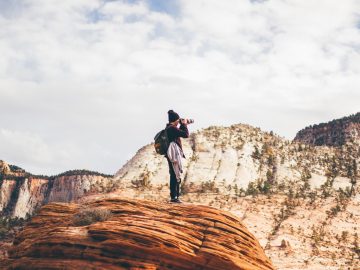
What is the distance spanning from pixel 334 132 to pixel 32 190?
2819 inches

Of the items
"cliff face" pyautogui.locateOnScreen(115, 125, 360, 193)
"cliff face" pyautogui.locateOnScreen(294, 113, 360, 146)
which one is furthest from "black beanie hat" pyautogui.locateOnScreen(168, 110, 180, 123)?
"cliff face" pyautogui.locateOnScreen(294, 113, 360, 146)

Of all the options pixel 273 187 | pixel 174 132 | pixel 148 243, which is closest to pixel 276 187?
pixel 273 187

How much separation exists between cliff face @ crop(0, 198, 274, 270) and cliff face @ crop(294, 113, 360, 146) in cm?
6692

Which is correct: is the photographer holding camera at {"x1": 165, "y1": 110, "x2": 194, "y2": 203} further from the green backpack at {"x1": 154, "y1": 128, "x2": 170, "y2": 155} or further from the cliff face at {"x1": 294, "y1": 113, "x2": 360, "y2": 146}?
the cliff face at {"x1": 294, "y1": 113, "x2": 360, "y2": 146}

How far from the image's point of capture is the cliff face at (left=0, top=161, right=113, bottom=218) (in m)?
109

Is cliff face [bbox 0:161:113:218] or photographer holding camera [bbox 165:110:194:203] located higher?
photographer holding camera [bbox 165:110:194:203]

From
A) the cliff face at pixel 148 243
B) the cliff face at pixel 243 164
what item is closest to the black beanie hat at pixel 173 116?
the cliff face at pixel 148 243

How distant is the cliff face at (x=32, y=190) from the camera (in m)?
109

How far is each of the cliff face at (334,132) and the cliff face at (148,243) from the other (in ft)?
220

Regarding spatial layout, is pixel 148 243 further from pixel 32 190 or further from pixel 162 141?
pixel 32 190

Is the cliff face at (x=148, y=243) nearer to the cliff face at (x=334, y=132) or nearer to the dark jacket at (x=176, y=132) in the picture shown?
the dark jacket at (x=176, y=132)

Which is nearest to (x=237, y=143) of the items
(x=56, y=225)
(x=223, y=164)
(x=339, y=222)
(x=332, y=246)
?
(x=223, y=164)

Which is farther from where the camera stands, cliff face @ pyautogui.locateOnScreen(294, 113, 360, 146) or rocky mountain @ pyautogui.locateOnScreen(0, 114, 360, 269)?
cliff face @ pyautogui.locateOnScreen(294, 113, 360, 146)

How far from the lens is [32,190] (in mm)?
120312
